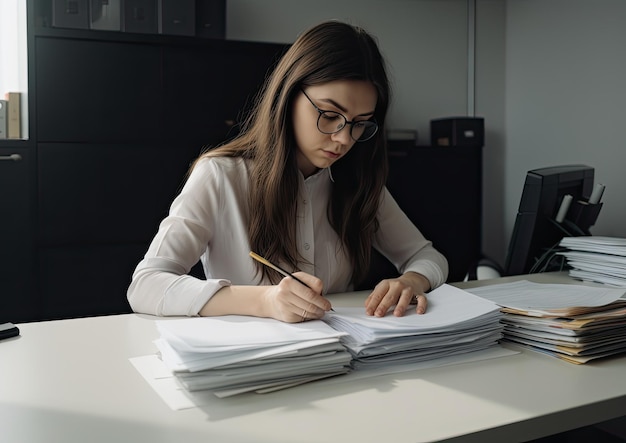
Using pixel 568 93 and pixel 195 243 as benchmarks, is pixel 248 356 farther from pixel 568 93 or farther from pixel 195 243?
pixel 568 93

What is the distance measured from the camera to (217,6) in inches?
132

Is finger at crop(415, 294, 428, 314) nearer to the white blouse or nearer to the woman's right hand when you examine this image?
the woman's right hand

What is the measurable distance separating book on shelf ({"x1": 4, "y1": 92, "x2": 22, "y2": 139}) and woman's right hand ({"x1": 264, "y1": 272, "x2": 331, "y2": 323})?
2458 mm

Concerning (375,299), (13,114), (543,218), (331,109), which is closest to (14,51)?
(13,114)

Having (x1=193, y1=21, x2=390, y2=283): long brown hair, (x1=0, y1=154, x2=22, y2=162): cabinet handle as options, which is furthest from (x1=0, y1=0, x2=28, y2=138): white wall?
(x1=193, y1=21, x2=390, y2=283): long brown hair

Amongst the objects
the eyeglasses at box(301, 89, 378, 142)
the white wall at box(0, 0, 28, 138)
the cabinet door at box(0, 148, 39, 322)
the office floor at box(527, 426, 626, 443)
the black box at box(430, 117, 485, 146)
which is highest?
the white wall at box(0, 0, 28, 138)

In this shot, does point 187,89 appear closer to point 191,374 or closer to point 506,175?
point 506,175

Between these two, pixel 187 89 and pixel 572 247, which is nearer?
pixel 572 247

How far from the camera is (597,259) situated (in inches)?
70.2

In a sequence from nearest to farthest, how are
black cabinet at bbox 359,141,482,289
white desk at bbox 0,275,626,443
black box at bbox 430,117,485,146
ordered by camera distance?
white desk at bbox 0,275,626,443 < black cabinet at bbox 359,141,482,289 < black box at bbox 430,117,485,146

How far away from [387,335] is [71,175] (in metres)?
2.47

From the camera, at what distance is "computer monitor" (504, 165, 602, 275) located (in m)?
1.99

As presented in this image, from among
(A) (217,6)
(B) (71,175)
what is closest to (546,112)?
(A) (217,6)

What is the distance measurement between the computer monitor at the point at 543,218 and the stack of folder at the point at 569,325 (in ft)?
2.50
